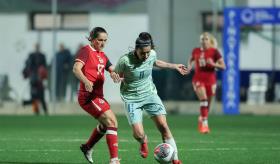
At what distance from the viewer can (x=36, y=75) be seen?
1454 inches

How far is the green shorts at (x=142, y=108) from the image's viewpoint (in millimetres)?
14805

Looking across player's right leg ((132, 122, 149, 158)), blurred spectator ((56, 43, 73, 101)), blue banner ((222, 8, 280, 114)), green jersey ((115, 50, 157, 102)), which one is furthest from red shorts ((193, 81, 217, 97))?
blurred spectator ((56, 43, 73, 101))

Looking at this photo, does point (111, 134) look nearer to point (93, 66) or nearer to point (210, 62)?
point (93, 66)

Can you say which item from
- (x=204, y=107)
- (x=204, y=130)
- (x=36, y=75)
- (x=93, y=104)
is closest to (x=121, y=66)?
(x=93, y=104)

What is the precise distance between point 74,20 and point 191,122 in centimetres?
1012

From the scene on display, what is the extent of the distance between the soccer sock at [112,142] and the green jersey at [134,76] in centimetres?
68

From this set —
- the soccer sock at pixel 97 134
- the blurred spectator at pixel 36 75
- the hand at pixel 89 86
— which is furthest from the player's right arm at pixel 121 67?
the blurred spectator at pixel 36 75

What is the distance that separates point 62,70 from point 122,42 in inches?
93.6

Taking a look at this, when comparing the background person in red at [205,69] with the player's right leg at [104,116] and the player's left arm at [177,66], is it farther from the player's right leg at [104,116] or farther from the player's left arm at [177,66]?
the player's right leg at [104,116]

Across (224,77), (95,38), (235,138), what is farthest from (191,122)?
(95,38)

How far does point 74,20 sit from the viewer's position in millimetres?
37969

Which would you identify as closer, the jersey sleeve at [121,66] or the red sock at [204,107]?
the jersey sleeve at [121,66]

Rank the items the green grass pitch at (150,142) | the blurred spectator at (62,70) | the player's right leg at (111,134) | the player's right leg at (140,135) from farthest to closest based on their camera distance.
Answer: the blurred spectator at (62,70)
the green grass pitch at (150,142)
the player's right leg at (140,135)
the player's right leg at (111,134)

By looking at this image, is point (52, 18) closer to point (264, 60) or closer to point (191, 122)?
point (264, 60)
